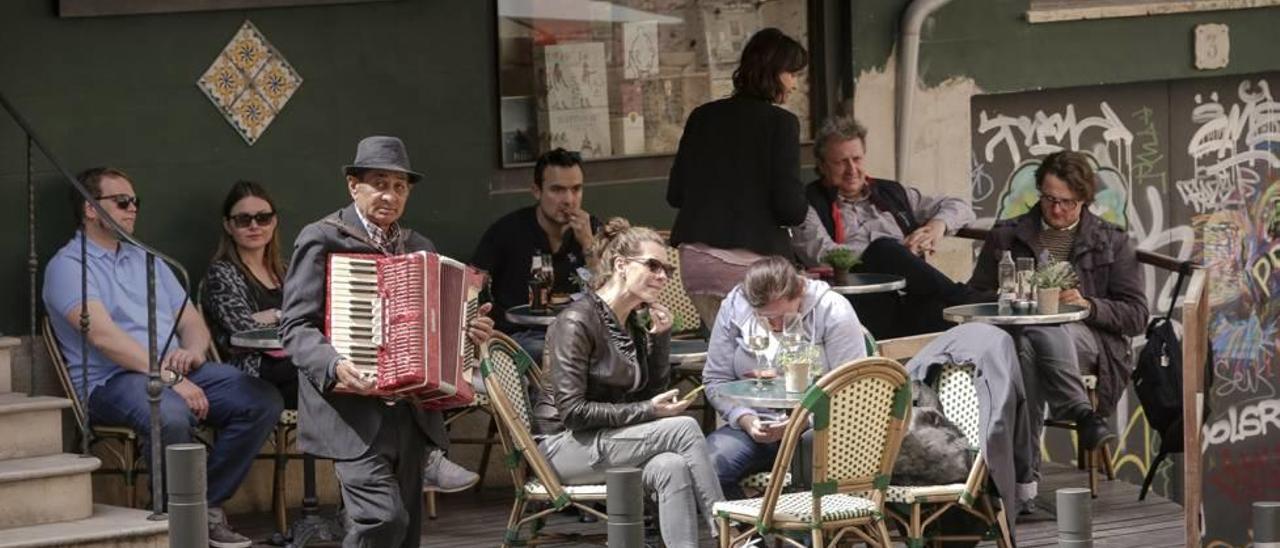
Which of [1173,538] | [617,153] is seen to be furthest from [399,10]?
[1173,538]

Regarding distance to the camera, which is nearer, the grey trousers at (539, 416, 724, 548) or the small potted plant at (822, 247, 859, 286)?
the grey trousers at (539, 416, 724, 548)

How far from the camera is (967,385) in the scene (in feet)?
29.4

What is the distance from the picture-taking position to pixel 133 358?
9805mm

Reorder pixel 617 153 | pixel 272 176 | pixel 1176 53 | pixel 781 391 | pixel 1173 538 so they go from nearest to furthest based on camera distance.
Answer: pixel 781 391, pixel 1173 538, pixel 272 176, pixel 617 153, pixel 1176 53

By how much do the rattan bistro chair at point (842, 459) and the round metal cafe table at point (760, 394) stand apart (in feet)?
0.67

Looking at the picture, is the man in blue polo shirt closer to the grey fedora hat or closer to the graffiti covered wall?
the grey fedora hat

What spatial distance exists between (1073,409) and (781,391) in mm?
2616

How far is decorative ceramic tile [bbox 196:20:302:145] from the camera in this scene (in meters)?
10.8

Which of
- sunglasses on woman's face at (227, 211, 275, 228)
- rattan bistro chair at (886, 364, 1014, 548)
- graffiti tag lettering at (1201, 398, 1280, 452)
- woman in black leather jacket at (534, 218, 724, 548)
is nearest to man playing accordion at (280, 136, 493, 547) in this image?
woman in black leather jacket at (534, 218, 724, 548)

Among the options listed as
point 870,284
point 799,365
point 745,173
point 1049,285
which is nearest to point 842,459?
point 799,365

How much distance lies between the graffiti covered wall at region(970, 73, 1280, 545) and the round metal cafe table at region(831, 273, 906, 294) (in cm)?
253

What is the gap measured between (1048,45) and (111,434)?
6035mm

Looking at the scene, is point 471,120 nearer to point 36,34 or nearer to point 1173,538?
point 36,34

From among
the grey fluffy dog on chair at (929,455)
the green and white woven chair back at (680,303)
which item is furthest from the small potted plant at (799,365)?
the green and white woven chair back at (680,303)
